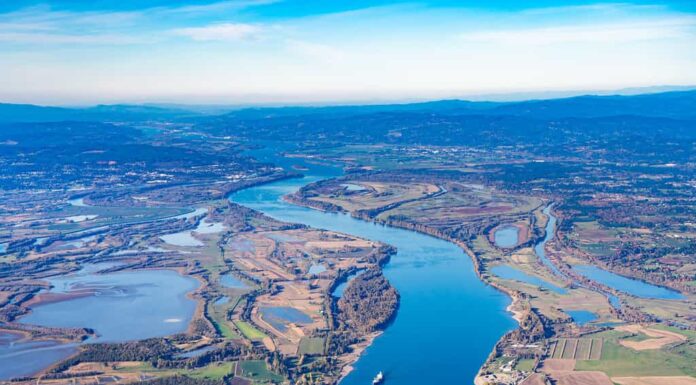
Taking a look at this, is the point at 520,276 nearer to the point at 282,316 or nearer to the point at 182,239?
the point at 282,316

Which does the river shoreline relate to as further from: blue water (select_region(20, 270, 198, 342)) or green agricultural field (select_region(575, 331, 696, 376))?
blue water (select_region(20, 270, 198, 342))

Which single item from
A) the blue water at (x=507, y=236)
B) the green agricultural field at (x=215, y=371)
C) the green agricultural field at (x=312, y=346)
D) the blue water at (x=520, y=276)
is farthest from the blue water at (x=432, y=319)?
the green agricultural field at (x=215, y=371)

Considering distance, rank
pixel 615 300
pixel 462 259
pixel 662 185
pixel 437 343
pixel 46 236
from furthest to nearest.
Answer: pixel 662 185
pixel 46 236
pixel 462 259
pixel 615 300
pixel 437 343

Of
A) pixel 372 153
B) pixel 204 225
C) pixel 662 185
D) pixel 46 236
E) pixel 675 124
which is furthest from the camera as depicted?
pixel 675 124

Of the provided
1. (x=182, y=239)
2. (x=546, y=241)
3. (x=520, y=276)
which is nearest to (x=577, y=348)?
(x=520, y=276)

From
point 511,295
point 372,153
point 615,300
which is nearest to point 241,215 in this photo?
point 511,295

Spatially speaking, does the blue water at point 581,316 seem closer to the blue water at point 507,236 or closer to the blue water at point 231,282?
the blue water at point 507,236

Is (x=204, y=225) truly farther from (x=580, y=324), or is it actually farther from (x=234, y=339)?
(x=580, y=324)
